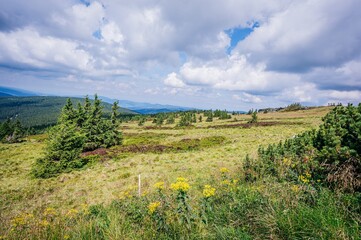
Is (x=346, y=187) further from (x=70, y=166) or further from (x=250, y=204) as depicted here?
(x=70, y=166)

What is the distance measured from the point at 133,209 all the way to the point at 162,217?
4.86 ft

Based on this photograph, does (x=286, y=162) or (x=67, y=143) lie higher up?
(x=286, y=162)

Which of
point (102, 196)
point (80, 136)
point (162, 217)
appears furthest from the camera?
point (80, 136)

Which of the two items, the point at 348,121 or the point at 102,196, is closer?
the point at 348,121

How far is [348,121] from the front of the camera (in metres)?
6.68

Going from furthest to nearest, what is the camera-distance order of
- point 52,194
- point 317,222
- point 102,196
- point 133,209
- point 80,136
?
1. point 80,136
2. point 52,194
3. point 102,196
4. point 133,209
5. point 317,222

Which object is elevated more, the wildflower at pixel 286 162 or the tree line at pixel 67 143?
the wildflower at pixel 286 162

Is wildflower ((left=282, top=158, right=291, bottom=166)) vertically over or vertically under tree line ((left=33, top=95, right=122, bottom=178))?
over

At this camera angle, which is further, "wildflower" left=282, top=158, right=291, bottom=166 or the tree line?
the tree line

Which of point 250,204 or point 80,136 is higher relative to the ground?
point 250,204

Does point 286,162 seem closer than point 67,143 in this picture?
Yes

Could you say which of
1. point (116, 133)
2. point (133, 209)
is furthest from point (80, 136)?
point (133, 209)

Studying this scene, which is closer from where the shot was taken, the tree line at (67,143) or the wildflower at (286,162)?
the wildflower at (286,162)

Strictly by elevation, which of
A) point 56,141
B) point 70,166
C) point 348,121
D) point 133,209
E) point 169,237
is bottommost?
point 70,166
